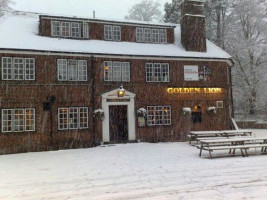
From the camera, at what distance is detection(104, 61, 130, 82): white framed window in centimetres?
1828

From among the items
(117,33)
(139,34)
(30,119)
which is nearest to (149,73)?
(139,34)

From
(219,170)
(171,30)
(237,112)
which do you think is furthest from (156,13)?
(219,170)

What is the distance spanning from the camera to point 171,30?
2148 cm

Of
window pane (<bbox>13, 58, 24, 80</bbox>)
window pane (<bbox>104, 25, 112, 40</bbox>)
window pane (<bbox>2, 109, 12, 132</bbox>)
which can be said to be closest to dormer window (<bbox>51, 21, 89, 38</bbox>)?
window pane (<bbox>104, 25, 112, 40</bbox>)

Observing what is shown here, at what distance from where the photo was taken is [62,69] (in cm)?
1731

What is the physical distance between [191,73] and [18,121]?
11346 mm

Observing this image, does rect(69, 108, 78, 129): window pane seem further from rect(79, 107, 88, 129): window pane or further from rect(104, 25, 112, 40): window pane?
rect(104, 25, 112, 40): window pane

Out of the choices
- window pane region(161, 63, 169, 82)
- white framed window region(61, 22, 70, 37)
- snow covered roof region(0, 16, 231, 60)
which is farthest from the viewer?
window pane region(161, 63, 169, 82)

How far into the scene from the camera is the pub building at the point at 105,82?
1631cm

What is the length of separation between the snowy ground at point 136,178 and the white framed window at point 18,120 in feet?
11.7

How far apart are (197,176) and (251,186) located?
167 centimetres

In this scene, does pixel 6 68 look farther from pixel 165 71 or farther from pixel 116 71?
pixel 165 71

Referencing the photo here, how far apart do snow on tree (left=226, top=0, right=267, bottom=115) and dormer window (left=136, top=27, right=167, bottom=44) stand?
1349 cm

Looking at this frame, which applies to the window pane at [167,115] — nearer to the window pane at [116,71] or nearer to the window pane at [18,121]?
the window pane at [116,71]
